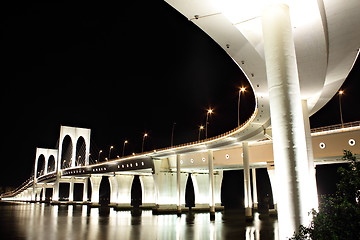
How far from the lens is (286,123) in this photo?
27.6ft

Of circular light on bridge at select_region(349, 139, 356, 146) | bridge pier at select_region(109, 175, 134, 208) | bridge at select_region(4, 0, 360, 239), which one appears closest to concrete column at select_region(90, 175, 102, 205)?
bridge pier at select_region(109, 175, 134, 208)

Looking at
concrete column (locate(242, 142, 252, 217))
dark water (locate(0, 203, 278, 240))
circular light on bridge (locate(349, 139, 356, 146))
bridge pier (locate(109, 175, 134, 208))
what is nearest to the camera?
dark water (locate(0, 203, 278, 240))

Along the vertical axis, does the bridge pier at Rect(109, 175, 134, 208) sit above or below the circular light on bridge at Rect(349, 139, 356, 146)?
below

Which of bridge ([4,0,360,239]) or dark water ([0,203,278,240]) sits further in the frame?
dark water ([0,203,278,240])

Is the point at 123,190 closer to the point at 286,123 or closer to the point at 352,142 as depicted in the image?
the point at 352,142

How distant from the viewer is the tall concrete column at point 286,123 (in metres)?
8.16

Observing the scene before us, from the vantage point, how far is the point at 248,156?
107ft

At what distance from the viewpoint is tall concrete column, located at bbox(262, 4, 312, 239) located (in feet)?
26.8

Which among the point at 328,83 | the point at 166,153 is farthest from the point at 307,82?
the point at 166,153

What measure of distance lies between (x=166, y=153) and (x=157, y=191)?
21.2ft

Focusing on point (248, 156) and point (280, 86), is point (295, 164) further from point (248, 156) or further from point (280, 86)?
point (248, 156)

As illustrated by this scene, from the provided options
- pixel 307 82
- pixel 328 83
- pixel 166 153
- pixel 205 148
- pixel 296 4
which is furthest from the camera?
pixel 166 153

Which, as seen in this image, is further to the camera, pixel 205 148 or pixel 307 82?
pixel 205 148

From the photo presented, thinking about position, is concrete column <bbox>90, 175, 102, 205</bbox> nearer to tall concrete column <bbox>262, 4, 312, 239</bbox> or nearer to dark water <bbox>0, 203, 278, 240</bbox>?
dark water <bbox>0, 203, 278, 240</bbox>
